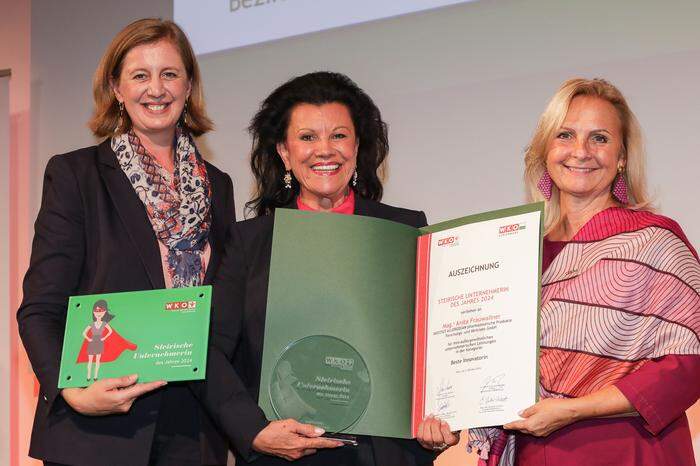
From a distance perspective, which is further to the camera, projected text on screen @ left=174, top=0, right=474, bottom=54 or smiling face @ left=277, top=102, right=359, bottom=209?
projected text on screen @ left=174, top=0, right=474, bottom=54

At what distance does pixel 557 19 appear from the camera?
3.07 metres

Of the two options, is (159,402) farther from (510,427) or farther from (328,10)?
(328,10)

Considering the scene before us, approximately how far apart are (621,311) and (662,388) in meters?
0.18

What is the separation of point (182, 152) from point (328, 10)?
1185mm

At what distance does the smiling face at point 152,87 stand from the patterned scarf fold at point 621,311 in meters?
1.07

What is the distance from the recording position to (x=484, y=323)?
202 cm

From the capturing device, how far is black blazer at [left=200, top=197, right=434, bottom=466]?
211cm

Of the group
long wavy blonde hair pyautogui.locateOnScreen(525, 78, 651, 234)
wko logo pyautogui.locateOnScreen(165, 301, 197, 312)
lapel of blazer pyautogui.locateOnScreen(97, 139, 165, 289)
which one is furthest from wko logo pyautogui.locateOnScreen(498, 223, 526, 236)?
lapel of blazer pyautogui.locateOnScreen(97, 139, 165, 289)

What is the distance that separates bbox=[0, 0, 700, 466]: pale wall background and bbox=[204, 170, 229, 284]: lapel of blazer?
0.93 m

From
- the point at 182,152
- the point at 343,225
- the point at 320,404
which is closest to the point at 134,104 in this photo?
the point at 182,152
